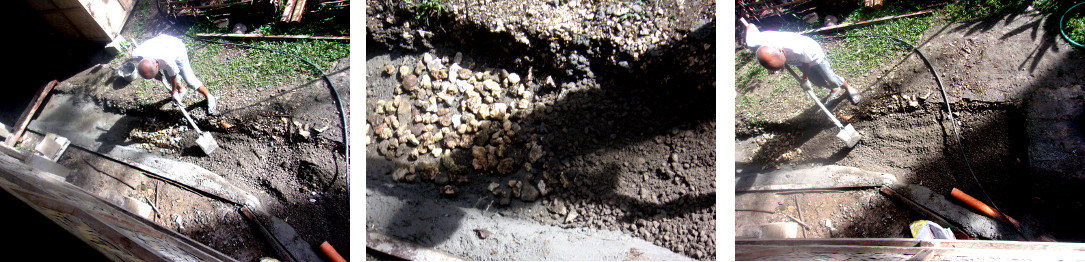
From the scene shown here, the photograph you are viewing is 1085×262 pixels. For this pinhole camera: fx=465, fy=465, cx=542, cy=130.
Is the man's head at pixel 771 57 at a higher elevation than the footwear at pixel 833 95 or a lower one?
higher

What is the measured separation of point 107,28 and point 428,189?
1.55 meters

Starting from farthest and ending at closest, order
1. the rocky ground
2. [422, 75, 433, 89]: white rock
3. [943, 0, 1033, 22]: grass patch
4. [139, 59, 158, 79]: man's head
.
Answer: [422, 75, 433, 89]: white rock → the rocky ground → [943, 0, 1033, 22]: grass patch → [139, 59, 158, 79]: man's head

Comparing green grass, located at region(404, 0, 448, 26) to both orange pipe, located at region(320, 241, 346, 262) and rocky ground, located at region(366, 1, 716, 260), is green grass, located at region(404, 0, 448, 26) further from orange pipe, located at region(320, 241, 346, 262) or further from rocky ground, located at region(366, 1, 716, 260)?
orange pipe, located at region(320, 241, 346, 262)

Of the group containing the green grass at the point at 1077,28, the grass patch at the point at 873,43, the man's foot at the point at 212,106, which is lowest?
the man's foot at the point at 212,106

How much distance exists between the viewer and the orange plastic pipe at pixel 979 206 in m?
1.79

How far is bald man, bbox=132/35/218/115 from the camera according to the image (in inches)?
68.3

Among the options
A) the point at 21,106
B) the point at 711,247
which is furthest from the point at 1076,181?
the point at 21,106

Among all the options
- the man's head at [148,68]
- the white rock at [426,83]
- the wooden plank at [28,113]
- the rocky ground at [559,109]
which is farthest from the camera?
the white rock at [426,83]

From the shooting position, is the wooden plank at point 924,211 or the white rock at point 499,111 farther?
the white rock at point 499,111

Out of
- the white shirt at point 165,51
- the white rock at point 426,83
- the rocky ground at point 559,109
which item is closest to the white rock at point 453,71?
the rocky ground at point 559,109

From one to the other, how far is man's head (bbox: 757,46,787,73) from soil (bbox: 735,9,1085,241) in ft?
0.32

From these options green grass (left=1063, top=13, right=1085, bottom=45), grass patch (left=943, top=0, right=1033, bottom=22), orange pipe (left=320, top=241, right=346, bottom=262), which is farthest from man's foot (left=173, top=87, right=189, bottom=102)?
green grass (left=1063, top=13, right=1085, bottom=45)

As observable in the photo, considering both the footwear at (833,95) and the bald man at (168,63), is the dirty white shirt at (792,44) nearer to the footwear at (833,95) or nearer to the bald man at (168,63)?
the footwear at (833,95)

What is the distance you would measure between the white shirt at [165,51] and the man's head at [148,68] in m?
0.02
